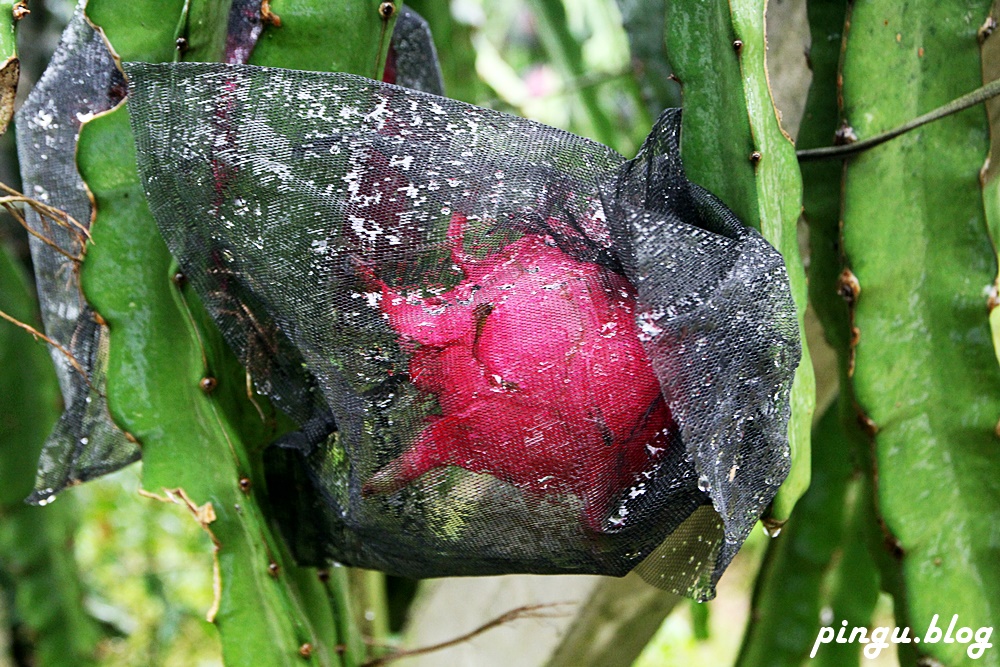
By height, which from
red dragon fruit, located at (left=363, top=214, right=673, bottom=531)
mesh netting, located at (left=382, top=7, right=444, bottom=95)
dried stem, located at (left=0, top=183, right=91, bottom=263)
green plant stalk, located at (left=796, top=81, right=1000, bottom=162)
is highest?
mesh netting, located at (left=382, top=7, right=444, bottom=95)

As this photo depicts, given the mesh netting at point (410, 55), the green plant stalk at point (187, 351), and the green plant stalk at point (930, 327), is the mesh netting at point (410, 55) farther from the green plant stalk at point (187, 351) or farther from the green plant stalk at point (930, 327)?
the green plant stalk at point (930, 327)

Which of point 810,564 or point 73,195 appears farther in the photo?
point 810,564

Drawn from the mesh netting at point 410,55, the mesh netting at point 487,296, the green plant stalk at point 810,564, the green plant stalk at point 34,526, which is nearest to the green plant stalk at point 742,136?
the mesh netting at point 487,296

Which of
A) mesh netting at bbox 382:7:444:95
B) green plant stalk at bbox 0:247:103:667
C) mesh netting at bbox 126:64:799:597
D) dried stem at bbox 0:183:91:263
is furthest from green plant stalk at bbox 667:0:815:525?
green plant stalk at bbox 0:247:103:667

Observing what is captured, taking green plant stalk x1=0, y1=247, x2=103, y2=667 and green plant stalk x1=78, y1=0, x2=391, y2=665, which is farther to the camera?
green plant stalk x1=0, y1=247, x2=103, y2=667

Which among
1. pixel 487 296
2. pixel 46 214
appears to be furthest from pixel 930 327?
pixel 46 214

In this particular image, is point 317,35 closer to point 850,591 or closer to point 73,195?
point 73,195

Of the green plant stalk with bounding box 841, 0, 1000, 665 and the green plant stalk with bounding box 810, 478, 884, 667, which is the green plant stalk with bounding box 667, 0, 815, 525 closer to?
the green plant stalk with bounding box 841, 0, 1000, 665
